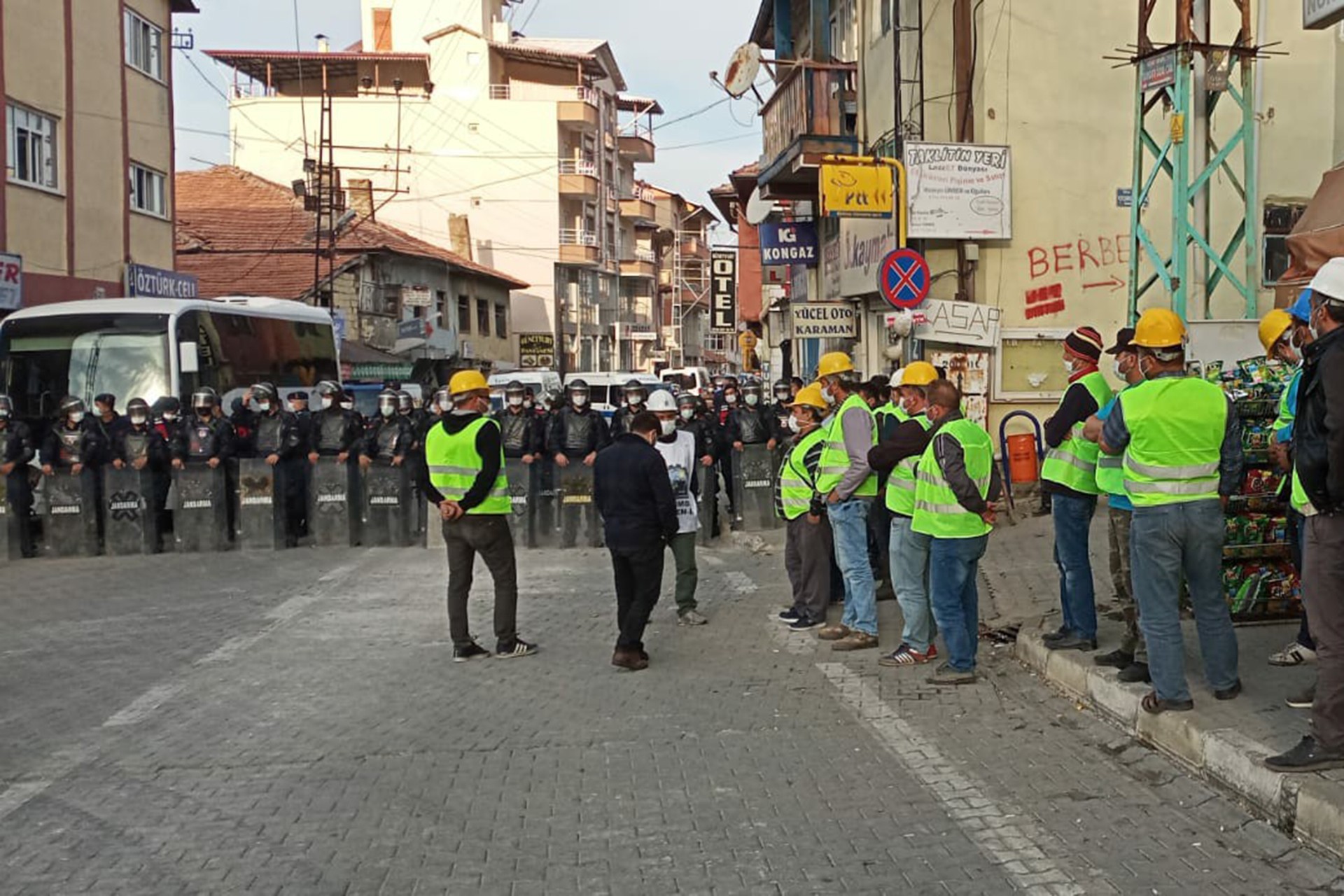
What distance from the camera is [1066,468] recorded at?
7.11 meters

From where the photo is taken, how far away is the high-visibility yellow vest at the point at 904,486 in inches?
294

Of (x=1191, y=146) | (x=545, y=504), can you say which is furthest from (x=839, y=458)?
(x=545, y=504)

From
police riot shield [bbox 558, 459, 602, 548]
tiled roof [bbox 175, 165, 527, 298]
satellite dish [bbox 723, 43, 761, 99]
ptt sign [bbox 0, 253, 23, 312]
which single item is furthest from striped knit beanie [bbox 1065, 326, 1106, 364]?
tiled roof [bbox 175, 165, 527, 298]

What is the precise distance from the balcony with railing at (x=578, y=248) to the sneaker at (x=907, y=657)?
175ft

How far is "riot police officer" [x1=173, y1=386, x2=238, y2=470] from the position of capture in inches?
534

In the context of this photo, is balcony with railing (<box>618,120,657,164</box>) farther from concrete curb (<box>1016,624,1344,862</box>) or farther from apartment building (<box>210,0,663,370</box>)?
concrete curb (<box>1016,624,1344,862</box>)

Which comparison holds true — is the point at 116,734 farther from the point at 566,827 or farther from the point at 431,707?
the point at 566,827

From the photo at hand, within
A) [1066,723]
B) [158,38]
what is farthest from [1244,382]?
[158,38]

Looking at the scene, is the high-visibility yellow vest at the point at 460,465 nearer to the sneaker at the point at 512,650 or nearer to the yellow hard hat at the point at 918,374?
the sneaker at the point at 512,650

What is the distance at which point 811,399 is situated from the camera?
8844mm

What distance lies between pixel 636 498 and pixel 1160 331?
3.40 metres

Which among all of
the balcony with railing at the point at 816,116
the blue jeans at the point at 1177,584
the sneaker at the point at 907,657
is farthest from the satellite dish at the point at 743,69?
the blue jeans at the point at 1177,584

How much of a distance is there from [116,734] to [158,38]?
27.3 meters

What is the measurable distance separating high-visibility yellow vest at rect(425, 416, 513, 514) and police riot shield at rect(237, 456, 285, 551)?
5835 millimetres
